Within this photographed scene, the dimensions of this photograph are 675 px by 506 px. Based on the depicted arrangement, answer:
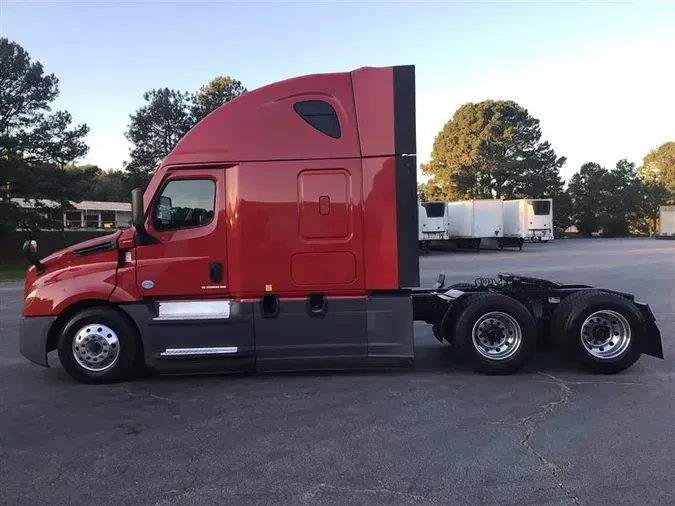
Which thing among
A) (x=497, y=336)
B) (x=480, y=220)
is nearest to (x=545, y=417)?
(x=497, y=336)

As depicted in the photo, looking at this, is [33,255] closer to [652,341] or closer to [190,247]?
[190,247]

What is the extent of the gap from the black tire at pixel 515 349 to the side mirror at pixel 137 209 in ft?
12.5

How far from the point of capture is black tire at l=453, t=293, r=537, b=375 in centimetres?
648

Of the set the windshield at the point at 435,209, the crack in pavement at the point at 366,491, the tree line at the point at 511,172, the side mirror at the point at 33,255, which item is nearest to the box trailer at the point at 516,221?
the windshield at the point at 435,209

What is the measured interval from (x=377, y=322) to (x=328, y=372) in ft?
3.30

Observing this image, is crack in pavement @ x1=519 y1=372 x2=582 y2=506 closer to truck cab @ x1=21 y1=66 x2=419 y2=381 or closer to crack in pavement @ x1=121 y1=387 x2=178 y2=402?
truck cab @ x1=21 y1=66 x2=419 y2=381

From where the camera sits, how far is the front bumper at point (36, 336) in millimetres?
6215

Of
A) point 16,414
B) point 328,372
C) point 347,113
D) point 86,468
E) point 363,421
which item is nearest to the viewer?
point 86,468

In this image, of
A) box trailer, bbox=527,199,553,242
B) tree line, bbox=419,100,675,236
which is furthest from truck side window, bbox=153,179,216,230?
tree line, bbox=419,100,675,236

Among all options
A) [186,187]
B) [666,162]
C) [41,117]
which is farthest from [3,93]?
[666,162]

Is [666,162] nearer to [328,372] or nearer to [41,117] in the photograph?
[41,117]

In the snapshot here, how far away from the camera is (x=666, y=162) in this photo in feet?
281

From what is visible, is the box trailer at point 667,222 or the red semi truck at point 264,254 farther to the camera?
the box trailer at point 667,222

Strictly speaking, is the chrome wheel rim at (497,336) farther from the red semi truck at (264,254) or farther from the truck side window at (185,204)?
the truck side window at (185,204)
